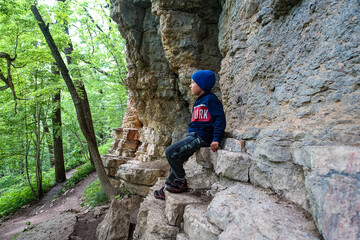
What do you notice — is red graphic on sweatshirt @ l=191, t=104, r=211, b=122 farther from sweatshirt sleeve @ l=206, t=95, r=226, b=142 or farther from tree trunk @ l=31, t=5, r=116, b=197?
tree trunk @ l=31, t=5, r=116, b=197

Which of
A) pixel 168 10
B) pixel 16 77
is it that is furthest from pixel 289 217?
pixel 16 77

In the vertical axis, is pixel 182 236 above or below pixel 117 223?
above

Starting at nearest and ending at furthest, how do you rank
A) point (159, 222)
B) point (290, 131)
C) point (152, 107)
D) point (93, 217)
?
1. point (290, 131)
2. point (159, 222)
3. point (93, 217)
4. point (152, 107)

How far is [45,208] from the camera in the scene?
25.8 feet

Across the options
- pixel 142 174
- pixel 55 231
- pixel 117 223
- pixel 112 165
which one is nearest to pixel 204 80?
pixel 117 223

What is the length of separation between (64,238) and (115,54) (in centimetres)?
956

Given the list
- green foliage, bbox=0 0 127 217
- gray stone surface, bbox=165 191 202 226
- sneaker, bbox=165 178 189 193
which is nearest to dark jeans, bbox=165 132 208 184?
sneaker, bbox=165 178 189 193

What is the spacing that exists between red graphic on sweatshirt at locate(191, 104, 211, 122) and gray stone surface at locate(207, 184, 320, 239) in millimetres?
1095

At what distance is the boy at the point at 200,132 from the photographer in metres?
2.69

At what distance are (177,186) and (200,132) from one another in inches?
35.2

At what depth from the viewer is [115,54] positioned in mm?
10844

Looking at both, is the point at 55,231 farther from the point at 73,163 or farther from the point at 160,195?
the point at 73,163

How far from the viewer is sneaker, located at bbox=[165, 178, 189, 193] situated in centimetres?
282

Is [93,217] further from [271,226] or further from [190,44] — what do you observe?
[190,44]
